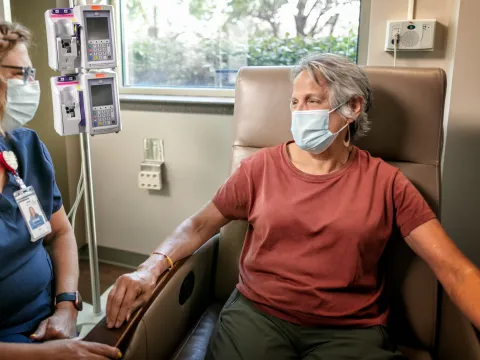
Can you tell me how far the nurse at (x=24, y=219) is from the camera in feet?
3.76

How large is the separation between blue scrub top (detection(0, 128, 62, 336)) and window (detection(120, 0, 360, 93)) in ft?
3.69

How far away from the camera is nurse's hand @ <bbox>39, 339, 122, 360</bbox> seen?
952 millimetres

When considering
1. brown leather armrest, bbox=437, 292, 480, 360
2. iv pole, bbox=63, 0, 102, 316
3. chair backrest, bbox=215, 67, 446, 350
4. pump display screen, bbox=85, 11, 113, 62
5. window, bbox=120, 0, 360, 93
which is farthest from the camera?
window, bbox=120, 0, 360, 93

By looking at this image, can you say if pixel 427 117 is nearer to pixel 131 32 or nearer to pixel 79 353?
pixel 79 353

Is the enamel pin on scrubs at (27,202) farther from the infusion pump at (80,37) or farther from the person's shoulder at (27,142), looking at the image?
the infusion pump at (80,37)

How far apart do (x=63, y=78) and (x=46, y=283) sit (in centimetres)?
73

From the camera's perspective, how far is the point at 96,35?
1626 mm

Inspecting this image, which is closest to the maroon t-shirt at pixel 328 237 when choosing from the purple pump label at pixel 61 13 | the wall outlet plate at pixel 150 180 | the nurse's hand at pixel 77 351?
the nurse's hand at pixel 77 351

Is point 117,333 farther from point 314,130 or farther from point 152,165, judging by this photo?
point 152,165

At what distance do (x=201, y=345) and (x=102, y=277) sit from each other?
1267 mm

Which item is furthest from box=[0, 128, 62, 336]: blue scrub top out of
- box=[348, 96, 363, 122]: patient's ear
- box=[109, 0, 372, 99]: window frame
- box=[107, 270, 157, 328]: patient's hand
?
box=[109, 0, 372, 99]: window frame

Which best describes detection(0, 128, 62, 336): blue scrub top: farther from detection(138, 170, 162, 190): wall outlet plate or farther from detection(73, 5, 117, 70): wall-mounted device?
detection(138, 170, 162, 190): wall outlet plate

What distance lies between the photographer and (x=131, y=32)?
2348 millimetres

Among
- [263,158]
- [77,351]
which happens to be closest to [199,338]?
[77,351]
